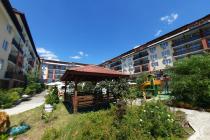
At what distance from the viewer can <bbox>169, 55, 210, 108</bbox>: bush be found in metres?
9.84

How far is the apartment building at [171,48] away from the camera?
33.6 m

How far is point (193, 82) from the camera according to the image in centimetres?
1041

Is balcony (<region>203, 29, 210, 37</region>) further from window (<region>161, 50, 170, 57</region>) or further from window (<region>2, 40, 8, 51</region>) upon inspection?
window (<region>2, 40, 8, 51</region>)

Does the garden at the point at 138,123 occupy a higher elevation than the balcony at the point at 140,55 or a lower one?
lower

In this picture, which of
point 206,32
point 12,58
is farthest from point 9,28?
point 206,32

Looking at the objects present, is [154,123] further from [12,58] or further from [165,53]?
[165,53]

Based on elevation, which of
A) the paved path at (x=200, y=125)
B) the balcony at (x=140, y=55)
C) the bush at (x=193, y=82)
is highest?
the balcony at (x=140, y=55)

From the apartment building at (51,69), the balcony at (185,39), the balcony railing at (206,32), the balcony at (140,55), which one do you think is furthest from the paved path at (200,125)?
the apartment building at (51,69)

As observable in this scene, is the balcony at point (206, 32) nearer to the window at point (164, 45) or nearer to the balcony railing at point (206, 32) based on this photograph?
the balcony railing at point (206, 32)

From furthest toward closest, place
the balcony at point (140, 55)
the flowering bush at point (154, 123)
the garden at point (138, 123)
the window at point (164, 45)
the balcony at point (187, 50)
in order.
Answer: the balcony at point (140, 55), the window at point (164, 45), the balcony at point (187, 50), the flowering bush at point (154, 123), the garden at point (138, 123)

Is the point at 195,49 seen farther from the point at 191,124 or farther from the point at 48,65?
the point at 48,65

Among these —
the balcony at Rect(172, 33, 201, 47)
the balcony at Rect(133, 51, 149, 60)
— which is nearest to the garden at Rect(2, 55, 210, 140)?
the balcony at Rect(172, 33, 201, 47)

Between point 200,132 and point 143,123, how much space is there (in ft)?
8.68

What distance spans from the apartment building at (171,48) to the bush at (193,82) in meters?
16.5
